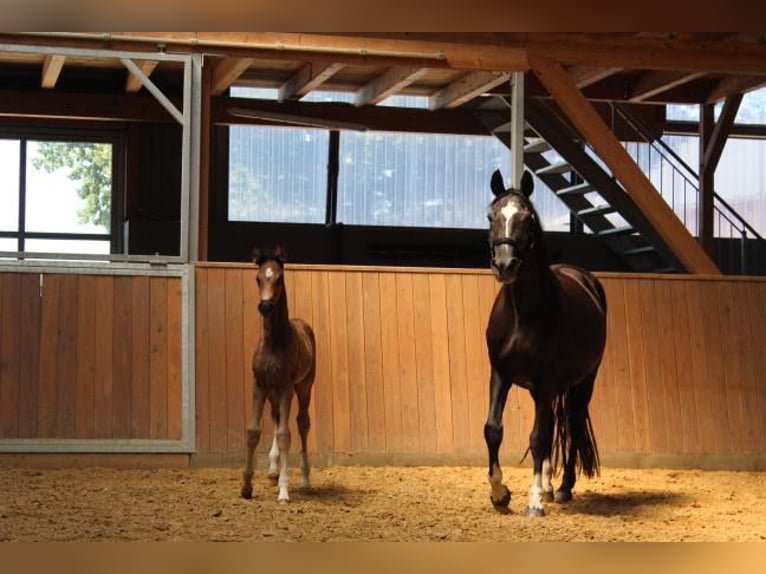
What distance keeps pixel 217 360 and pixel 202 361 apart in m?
0.11

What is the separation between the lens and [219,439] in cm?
759

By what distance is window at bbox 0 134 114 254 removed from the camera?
1314 centimetres

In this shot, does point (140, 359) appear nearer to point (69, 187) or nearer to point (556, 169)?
point (556, 169)

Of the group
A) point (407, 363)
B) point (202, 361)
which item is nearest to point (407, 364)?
point (407, 363)

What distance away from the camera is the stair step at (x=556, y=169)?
11655 mm

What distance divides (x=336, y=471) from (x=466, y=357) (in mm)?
1316

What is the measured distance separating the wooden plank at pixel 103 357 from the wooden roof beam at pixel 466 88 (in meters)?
3.55

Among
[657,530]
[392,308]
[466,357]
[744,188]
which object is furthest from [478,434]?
[744,188]

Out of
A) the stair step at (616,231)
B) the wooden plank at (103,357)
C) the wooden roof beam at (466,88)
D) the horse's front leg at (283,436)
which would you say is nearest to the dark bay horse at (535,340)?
the horse's front leg at (283,436)

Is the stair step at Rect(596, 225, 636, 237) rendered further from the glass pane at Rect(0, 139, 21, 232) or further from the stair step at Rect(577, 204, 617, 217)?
the glass pane at Rect(0, 139, 21, 232)

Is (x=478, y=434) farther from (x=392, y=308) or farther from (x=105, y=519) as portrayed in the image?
(x=105, y=519)

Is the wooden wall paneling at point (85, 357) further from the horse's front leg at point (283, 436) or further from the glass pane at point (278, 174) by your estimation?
the glass pane at point (278, 174)

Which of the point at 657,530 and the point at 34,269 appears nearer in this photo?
the point at 657,530

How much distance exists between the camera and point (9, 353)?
7.41 meters
